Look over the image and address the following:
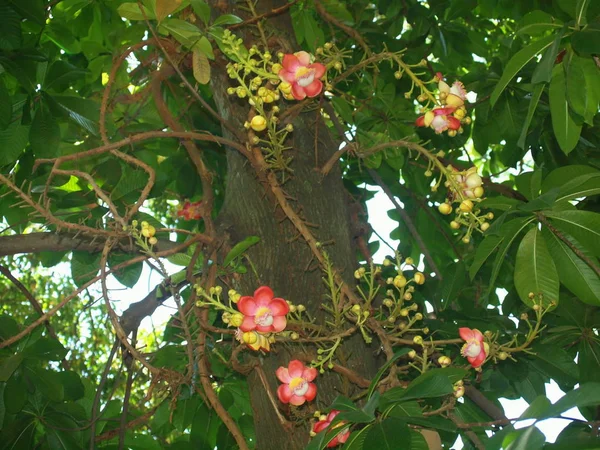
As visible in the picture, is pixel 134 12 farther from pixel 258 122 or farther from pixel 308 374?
pixel 308 374

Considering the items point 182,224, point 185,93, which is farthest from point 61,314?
point 185,93

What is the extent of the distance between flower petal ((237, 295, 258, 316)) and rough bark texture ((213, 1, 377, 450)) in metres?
0.26

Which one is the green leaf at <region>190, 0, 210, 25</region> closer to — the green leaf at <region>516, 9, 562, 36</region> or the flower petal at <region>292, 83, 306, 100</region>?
the flower petal at <region>292, 83, 306, 100</region>

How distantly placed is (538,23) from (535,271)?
0.43 m

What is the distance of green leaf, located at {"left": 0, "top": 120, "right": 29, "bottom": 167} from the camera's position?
179 cm

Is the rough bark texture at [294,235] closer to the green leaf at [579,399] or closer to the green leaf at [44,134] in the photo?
the green leaf at [44,134]

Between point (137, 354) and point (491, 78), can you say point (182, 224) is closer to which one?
point (491, 78)

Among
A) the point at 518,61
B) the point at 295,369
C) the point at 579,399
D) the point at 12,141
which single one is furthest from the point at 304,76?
the point at 12,141

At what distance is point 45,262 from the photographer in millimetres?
2113

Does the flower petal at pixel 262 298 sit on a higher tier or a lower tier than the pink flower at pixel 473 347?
higher

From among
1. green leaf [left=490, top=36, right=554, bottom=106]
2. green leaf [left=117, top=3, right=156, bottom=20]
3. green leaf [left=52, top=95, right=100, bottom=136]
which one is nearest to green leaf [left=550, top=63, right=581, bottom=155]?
green leaf [left=490, top=36, right=554, bottom=106]

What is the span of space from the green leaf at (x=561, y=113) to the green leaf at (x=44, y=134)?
3.61 ft

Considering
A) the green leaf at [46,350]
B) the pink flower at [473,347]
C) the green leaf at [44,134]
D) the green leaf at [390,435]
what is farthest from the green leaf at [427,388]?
the green leaf at [44,134]

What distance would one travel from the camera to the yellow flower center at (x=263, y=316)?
1.08 metres
